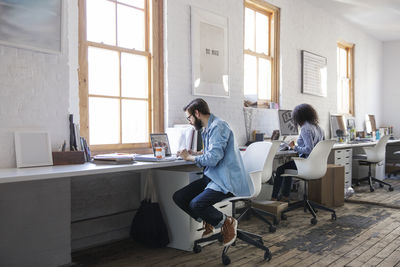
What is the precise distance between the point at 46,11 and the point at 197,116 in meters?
1.34

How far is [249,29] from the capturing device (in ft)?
17.6

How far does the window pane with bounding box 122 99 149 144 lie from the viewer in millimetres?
3752

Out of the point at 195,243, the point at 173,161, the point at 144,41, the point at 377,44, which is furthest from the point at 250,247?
the point at 377,44

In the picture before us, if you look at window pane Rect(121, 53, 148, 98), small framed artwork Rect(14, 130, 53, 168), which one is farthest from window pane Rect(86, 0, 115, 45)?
small framed artwork Rect(14, 130, 53, 168)

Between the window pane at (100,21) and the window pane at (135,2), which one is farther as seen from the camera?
the window pane at (135,2)

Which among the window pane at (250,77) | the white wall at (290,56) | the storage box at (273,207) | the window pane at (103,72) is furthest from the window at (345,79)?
the window pane at (103,72)

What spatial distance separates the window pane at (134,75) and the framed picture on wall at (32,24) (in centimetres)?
89

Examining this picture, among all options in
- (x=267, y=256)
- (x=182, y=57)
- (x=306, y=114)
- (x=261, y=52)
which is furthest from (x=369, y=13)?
(x=267, y=256)

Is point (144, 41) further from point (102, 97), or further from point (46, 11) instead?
point (46, 11)

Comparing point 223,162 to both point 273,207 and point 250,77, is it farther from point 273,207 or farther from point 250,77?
point 250,77

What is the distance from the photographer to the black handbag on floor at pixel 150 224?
10.4 ft

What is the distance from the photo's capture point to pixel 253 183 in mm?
3143

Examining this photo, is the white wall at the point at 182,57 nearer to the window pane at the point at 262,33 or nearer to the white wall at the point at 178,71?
the white wall at the point at 178,71

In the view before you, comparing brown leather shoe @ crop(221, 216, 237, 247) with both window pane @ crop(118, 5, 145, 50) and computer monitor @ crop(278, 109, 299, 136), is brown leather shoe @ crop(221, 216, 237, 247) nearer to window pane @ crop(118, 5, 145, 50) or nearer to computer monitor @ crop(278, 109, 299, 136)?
window pane @ crop(118, 5, 145, 50)
